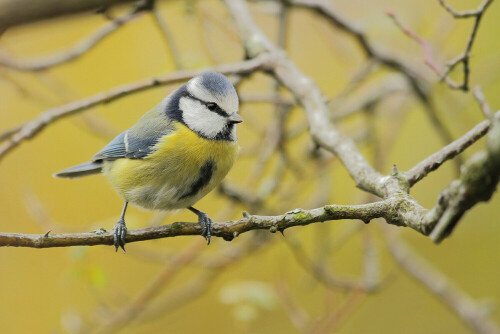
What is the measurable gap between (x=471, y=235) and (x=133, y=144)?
8.13ft

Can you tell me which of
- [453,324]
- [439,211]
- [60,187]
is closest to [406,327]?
[453,324]

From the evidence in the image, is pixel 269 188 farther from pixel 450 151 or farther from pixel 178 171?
pixel 450 151

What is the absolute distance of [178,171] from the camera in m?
1.94

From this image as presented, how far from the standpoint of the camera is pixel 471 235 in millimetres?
3604

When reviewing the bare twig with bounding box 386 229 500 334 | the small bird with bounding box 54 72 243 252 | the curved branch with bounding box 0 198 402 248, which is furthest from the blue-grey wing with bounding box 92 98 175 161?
the bare twig with bounding box 386 229 500 334

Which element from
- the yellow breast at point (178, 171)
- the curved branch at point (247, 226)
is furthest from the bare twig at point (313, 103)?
the yellow breast at point (178, 171)

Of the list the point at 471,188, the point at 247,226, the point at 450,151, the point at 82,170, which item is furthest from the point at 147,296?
the point at 471,188

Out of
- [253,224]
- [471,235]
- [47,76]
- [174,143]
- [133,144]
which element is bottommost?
[471,235]

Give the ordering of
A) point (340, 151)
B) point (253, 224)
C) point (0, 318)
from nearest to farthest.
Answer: point (253, 224) → point (340, 151) → point (0, 318)

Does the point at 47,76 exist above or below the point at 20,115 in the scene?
below

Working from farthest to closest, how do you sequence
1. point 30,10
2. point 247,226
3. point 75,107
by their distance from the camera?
1. point 75,107
2. point 247,226
3. point 30,10

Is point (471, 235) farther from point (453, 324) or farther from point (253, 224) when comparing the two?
point (253, 224)

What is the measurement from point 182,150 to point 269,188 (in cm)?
69

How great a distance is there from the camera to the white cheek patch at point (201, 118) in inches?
80.4
